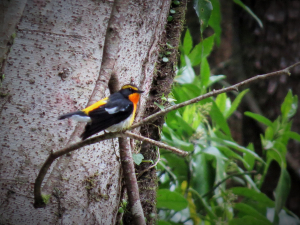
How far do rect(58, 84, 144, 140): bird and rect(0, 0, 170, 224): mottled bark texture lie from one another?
2.4 inches

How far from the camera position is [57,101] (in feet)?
5.40

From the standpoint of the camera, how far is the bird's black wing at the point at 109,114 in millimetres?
1543

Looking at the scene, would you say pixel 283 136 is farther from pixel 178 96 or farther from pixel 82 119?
pixel 82 119

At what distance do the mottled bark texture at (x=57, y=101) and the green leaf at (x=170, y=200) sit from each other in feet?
2.92

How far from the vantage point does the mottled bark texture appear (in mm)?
1562

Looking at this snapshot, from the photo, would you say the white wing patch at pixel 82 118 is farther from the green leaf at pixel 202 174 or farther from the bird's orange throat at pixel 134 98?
the green leaf at pixel 202 174

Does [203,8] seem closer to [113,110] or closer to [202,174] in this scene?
[113,110]

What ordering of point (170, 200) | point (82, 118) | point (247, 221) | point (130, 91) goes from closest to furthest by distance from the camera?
point (82, 118)
point (130, 91)
point (170, 200)
point (247, 221)

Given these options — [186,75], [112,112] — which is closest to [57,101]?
[112,112]

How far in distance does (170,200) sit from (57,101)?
1454 millimetres

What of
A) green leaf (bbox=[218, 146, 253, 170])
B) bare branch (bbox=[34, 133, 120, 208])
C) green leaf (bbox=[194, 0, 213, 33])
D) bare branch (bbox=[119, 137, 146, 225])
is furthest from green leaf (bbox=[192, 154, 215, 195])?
bare branch (bbox=[34, 133, 120, 208])

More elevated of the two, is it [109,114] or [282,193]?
[109,114]

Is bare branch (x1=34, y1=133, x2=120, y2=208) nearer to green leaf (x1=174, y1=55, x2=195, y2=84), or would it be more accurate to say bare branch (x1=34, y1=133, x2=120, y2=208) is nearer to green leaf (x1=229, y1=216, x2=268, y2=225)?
green leaf (x1=174, y1=55, x2=195, y2=84)

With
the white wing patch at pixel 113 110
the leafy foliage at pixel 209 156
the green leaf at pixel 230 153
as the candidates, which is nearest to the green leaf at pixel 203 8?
the white wing patch at pixel 113 110
